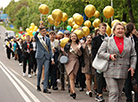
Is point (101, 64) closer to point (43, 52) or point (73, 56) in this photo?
point (73, 56)

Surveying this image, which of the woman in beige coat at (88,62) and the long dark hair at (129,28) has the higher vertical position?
the long dark hair at (129,28)

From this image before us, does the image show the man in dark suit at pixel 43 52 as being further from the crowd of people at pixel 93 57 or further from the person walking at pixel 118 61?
the person walking at pixel 118 61

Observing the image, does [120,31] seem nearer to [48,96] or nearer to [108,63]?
[108,63]

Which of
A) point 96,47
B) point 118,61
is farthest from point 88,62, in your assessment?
point 118,61

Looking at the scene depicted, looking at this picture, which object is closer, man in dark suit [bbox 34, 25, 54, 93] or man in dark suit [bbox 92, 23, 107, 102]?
man in dark suit [bbox 92, 23, 107, 102]

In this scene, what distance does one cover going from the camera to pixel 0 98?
907 cm

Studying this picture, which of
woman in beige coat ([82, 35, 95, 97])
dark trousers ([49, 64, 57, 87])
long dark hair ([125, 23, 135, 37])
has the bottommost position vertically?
dark trousers ([49, 64, 57, 87])

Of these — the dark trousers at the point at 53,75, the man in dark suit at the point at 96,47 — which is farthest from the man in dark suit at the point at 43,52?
the man in dark suit at the point at 96,47

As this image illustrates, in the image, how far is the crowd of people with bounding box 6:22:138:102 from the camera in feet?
20.2

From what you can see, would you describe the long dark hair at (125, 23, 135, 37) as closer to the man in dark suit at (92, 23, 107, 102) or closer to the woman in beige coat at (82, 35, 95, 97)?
the man in dark suit at (92, 23, 107, 102)

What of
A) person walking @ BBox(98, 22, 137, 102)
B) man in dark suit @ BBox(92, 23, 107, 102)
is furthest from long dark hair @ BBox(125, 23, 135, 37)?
man in dark suit @ BBox(92, 23, 107, 102)

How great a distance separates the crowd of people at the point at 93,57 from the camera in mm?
6148

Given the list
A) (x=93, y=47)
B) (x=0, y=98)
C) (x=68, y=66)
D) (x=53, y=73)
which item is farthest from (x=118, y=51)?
(x=53, y=73)

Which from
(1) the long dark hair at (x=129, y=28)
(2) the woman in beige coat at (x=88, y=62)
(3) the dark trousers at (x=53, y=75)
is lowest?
(3) the dark trousers at (x=53, y=75)
